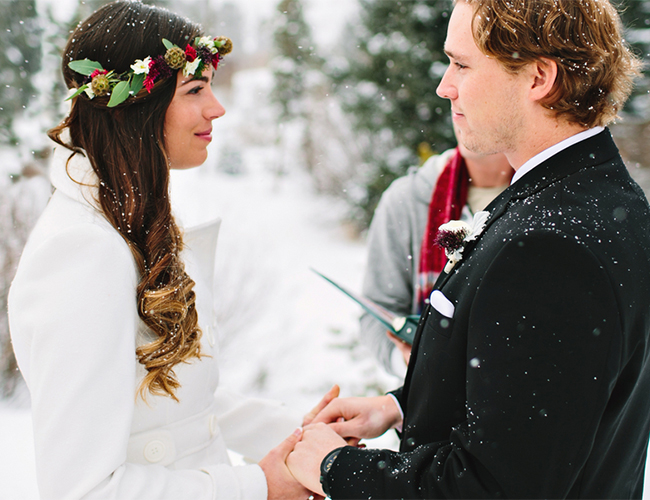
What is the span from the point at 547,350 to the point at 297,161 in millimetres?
12354

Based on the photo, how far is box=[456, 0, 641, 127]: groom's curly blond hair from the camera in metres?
1.24

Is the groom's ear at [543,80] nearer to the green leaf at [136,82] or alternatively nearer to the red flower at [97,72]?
the green leaf at [136,82]

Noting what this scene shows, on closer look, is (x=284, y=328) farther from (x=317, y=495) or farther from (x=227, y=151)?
(x=227, y=151)

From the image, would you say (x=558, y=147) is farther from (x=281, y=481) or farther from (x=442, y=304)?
(x=281, y=481)

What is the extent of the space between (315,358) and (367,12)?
5228mm

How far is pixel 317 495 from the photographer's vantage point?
1582 mm

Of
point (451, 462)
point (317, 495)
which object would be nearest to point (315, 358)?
point (317, 495)

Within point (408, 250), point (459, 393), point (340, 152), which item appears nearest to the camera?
point (459, 393)

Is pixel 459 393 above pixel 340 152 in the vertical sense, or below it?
above

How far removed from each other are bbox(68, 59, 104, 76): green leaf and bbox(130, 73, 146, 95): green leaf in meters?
0.13

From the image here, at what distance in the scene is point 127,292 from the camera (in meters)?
1.29

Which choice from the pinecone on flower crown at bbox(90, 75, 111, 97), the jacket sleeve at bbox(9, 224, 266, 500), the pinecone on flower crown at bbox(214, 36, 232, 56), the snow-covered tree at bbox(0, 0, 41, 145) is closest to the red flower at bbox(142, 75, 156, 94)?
the pinecone on flower crown at bbox(90, 75, 111, 97)

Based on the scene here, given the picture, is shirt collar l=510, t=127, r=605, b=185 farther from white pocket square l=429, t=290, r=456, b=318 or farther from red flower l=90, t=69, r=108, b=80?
red flower l=90, t=69, r=108, b=80

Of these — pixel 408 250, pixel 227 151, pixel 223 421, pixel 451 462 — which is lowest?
pixel 227 151
